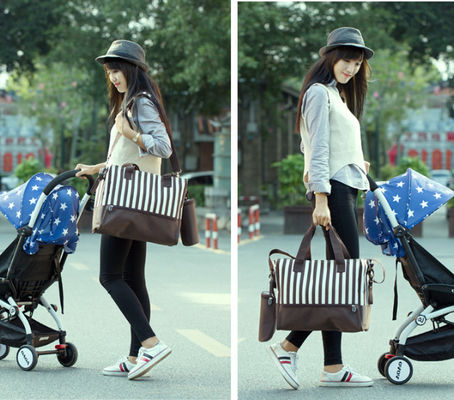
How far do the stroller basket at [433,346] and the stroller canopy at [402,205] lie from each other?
0.43 m

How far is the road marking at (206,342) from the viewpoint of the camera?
5773 millimetres

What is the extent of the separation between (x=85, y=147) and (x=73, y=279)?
45.9ft

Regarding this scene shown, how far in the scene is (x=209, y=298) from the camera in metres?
8.66

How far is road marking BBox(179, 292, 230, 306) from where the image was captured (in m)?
8.37

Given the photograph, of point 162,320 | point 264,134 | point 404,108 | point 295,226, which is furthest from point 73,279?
point 404,108

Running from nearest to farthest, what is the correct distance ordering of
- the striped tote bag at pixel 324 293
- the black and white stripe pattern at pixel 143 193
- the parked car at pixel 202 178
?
1. the striped tote bag at pixel 324 293
2. the black and white stripe pattern at pixel 143 193
3. the parked car at pixel 202 178

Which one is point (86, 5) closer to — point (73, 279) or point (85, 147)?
point (85, 147)

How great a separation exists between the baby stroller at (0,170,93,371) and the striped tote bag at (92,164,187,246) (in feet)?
1.37

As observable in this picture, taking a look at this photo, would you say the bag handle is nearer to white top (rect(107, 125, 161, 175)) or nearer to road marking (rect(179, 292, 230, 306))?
white top (rect(107, 125, 161, 175))

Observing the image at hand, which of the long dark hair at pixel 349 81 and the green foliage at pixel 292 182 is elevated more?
the long dark hair at pixel 349 81

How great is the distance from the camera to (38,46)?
22.1 m

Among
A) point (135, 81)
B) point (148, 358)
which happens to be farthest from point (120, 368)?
→ point (135, 81)

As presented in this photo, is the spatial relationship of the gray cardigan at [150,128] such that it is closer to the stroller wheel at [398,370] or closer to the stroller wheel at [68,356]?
the stroller wheel at [68,356]

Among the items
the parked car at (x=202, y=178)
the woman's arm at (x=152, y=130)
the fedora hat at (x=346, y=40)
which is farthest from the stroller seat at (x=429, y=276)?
the parked car at (x=202, y=178)
